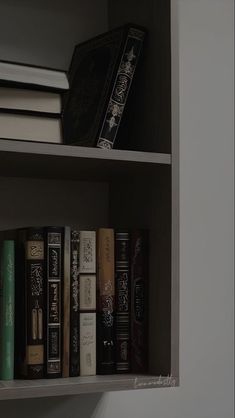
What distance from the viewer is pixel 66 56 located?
1.36m

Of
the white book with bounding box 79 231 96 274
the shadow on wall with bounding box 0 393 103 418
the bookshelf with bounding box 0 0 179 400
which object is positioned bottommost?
the shadow on wall with bounding box 0 393 103 418

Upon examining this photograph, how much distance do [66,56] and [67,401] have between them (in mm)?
667

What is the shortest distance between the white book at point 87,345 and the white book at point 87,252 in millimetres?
75

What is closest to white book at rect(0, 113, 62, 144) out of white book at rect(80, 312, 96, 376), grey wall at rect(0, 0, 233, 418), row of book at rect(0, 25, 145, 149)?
row of book at rect(0, 25, 145, 149)

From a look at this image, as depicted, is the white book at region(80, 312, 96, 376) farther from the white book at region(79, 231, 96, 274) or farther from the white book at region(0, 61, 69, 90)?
the white book at region(0, 61, 69, 90)

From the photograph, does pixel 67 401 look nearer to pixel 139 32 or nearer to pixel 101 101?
pixel 101 101

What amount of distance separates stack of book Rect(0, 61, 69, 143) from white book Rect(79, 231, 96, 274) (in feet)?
0.55

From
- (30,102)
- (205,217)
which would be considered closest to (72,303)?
(30,102)

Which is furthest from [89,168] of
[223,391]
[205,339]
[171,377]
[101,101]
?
[223,391]

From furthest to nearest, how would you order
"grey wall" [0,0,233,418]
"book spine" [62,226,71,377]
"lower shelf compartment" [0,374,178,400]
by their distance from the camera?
"grey wall" [0,0,233,418]
"book spine" [62,226,71,377]
"lower shelf compartment" [0,374,178,400]

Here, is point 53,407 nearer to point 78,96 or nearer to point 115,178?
point 115,178

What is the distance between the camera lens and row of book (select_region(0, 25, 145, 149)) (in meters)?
1.14

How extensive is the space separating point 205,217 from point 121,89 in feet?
1.41

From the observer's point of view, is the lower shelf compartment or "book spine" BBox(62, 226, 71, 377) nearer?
the lower shelf compartment
